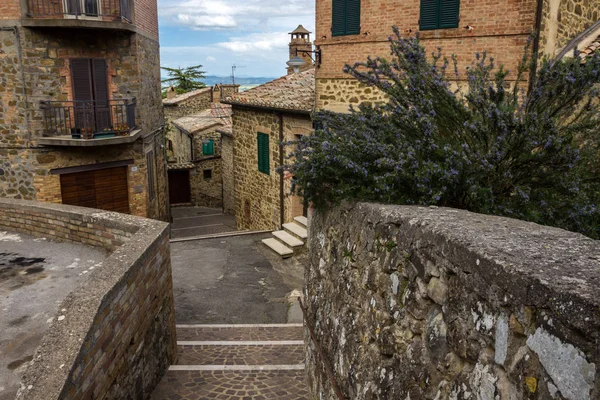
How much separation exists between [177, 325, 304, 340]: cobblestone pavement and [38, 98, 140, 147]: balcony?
7658 mm

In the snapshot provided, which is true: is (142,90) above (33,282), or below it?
above

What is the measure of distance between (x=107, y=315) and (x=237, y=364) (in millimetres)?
3013

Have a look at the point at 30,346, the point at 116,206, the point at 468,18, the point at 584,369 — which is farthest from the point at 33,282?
the point at 116,206

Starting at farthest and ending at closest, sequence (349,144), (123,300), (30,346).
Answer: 1. (123,300)
2. (30,346)
3. (349,144)

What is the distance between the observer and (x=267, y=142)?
667 inches

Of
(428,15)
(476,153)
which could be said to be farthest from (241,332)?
(428,15)

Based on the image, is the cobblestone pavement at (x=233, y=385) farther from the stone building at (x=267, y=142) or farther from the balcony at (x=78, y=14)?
the balcony at (x=78, y=14)

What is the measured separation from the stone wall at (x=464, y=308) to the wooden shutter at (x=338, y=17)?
7212 mm

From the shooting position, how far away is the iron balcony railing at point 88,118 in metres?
14.4

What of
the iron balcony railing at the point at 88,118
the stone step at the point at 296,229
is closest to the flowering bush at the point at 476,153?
the stone step at the point at 296,229

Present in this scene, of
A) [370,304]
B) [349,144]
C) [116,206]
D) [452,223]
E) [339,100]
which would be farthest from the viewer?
[116,206]

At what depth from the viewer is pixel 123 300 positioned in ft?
17.7

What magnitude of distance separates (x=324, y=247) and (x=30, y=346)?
3175mm

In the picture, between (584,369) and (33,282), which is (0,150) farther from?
(584,369)
